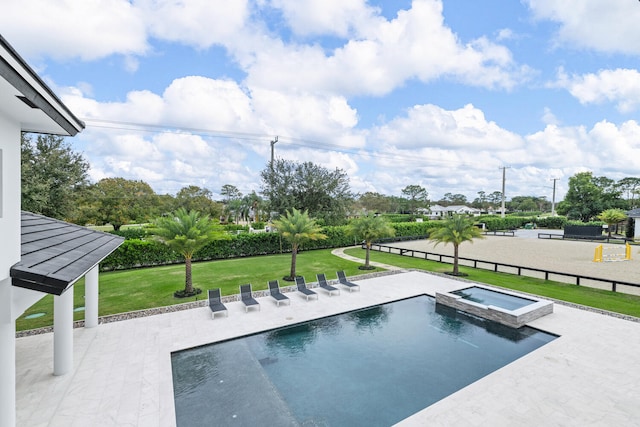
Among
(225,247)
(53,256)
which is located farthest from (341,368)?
(225,247)

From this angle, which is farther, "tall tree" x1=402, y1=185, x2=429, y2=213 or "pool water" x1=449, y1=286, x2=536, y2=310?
"tall tree" x1=402, y1=185, x2=429, y2=213

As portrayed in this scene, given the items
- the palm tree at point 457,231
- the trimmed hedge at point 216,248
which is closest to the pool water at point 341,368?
the palm tree at point 457,231

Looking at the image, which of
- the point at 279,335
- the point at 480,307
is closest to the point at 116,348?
the point at 279,335

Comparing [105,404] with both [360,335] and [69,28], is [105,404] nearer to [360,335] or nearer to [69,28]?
[360,335]

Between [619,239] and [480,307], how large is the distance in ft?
126

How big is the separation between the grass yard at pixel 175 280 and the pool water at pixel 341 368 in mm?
5943

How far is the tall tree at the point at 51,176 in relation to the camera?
2272 cm

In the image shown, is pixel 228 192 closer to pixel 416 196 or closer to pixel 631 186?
pixel 416 196

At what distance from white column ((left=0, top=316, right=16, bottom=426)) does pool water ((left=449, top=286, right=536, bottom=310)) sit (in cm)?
1618

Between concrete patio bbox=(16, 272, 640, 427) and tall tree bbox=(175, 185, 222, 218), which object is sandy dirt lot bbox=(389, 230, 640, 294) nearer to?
concrete patio bbox=(16, 272, 640, 427)

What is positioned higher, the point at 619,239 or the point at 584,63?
the point at 584,63

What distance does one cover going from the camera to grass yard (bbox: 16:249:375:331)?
1366cm

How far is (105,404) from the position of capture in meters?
7.23

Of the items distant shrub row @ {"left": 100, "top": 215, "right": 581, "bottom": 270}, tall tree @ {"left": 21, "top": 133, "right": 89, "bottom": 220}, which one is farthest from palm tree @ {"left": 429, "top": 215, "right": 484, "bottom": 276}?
tall tree @ {"left": 21, "top": 133, "right": 89, "bottom": 220}
